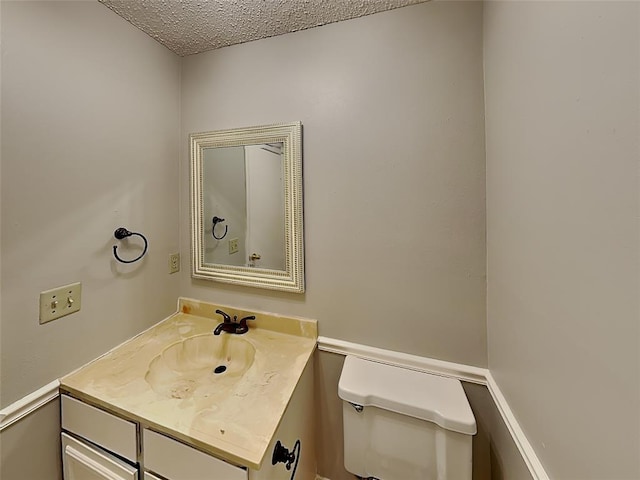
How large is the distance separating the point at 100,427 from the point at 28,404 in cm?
24

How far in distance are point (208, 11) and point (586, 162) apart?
144 centimetres

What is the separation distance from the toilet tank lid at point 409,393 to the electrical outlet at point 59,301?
Result: 1.08 m

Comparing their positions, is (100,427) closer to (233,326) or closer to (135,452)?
(135,452)

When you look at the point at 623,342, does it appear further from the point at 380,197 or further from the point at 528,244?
the point at 380,197

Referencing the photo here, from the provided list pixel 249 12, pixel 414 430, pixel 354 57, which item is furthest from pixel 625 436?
pixel 249 12

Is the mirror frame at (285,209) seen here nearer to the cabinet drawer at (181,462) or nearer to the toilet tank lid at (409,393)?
the toilet tank lid at (409,393)

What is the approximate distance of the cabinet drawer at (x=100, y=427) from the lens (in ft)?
2.72

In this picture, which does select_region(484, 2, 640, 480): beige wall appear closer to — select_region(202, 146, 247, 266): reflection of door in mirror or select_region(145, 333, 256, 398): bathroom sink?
select_region(145, 333, 256, 398): bathroom sink

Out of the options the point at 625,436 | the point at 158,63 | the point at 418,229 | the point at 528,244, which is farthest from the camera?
the point at 158,63

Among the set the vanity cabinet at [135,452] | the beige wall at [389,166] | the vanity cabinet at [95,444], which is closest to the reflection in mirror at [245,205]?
the beige wall at [389,166]

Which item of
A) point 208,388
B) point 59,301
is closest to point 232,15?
point 59,301

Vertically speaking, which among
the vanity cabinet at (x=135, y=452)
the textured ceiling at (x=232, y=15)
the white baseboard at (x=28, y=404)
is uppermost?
the textured ceiling at (x=232, y=15)

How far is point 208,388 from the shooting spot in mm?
977

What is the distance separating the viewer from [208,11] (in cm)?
110
